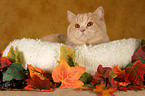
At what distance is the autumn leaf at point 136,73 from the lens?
20.3 inches

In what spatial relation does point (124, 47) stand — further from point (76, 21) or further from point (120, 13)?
point (120, 13)

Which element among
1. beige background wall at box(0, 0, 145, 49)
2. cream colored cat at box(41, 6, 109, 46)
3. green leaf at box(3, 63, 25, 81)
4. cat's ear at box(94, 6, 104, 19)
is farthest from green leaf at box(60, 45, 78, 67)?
beige background wall at box(0, 0, 145, 49)

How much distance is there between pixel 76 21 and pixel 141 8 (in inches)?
26.3

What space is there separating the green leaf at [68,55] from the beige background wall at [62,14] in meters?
0.82

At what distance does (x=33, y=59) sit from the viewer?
1.86 ft

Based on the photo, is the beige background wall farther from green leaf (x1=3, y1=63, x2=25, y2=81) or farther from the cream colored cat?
green leaf (x1=3, y1=63, x2=25, y2=81)

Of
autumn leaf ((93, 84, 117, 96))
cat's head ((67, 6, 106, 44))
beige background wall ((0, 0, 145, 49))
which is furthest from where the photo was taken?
beige background wall ((0, 0, 145, 49))

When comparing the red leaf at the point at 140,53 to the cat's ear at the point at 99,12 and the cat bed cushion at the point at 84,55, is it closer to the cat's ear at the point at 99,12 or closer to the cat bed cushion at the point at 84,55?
the cat bed cushion at the point at 84,55

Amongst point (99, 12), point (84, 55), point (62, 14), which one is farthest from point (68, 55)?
point (62, 14)

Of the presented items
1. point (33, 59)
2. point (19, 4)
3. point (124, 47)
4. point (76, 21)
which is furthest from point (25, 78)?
point (19, 4)

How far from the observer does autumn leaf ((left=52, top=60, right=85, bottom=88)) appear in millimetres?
484

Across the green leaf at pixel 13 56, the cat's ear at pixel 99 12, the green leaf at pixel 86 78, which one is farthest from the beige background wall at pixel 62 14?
the green leaf at pixel 86 78

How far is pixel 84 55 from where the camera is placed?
55 cm

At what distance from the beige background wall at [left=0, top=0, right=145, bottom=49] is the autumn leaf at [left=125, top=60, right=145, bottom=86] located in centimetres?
81
